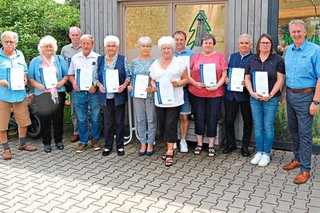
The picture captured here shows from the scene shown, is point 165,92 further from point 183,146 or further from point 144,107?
point 183,146

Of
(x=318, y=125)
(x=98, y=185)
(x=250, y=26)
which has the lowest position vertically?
(x=98, y=185)

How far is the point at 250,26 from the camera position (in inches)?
243

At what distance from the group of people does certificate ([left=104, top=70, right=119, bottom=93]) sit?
14mm

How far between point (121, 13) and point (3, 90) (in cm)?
241

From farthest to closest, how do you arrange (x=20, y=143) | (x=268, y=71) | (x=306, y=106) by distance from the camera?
1. (x=20, y=143)
2. (x=268, y=71)
3. (x=306, y=106)

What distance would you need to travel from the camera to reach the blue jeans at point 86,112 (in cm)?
639

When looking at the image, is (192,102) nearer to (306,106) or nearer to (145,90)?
(145,90)

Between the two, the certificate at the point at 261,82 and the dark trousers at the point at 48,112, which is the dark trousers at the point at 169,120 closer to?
the certificate at the point at 261,82

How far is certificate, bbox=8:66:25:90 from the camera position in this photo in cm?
596

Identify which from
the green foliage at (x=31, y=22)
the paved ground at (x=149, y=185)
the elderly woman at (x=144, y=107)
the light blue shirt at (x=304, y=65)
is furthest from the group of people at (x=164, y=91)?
the green foliage at (x=31, y=22)

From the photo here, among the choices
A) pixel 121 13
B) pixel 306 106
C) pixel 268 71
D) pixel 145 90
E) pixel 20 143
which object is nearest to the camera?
pixel 306 106

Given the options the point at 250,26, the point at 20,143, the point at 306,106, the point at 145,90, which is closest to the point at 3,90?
the point at 20,143

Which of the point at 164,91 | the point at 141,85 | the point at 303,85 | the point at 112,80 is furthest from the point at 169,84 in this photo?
the point at 303,85

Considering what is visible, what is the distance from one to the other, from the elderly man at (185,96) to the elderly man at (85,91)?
1.26m
